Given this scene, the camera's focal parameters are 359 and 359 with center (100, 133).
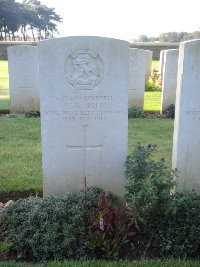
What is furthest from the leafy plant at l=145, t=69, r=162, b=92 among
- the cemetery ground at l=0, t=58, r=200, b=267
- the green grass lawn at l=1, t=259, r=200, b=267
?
the green grass lawn at l=1, t=259, r=200, b=267

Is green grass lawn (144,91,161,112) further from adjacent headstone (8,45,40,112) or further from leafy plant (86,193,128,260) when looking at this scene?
leafy plant (86,193,128,260)

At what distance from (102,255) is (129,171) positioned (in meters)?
0.91

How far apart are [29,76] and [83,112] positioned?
6621 mm

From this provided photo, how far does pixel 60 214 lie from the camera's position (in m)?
3.69

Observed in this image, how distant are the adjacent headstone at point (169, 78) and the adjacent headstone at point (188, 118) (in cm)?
654

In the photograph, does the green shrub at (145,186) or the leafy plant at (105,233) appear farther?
the green shrub at (145,186)

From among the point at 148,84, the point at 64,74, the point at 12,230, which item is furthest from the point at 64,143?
the point at 148,84

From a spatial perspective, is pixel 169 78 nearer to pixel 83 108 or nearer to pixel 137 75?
pixel 137 75

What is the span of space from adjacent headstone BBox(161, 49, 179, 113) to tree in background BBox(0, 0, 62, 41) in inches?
1644

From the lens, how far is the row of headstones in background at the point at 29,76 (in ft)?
33.0

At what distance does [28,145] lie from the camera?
6.88 m

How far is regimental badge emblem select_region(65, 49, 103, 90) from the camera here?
3961 mm

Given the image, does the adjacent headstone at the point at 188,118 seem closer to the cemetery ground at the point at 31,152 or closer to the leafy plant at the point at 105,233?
the leafy plant at the point at 105,233

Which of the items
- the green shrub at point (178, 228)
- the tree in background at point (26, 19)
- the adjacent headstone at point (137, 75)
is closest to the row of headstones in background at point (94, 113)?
the green shrub at point (178, 228)
